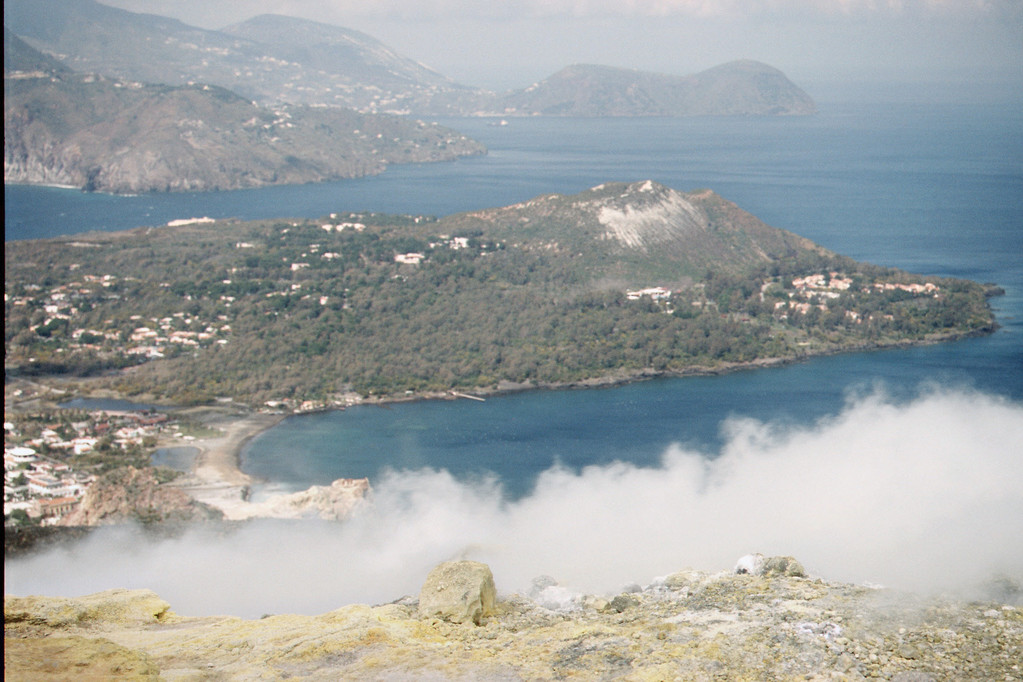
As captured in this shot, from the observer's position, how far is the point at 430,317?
53625 mm

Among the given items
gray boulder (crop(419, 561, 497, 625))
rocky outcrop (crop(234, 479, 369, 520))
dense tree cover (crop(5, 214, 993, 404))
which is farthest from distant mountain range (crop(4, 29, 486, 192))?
gray boulder (crop(419, 561, 497, 625))

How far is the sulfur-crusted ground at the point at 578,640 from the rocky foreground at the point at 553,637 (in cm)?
2

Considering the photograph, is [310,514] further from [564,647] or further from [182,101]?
[182,101]

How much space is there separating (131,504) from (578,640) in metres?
21.9

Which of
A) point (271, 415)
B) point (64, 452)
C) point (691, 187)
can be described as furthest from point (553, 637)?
point (691, 187)

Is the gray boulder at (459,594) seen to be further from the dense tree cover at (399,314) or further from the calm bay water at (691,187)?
the dense tree cover at (399,314)

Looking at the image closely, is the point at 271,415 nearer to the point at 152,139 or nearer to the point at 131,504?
the point at 131,504

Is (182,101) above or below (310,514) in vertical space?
above

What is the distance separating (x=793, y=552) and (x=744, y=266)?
47.6 meters

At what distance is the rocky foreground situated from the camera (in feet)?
34.9

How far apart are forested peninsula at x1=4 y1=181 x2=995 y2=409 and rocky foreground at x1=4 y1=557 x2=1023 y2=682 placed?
102 feet

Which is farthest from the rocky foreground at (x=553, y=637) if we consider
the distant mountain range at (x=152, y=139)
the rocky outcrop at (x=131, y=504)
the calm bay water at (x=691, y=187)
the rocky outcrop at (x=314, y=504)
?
the distant mountain range at (x=152, y=139)

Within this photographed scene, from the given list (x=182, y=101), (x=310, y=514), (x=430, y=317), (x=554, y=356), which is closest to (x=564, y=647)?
(x=310, y=514)

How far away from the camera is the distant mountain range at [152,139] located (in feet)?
376
